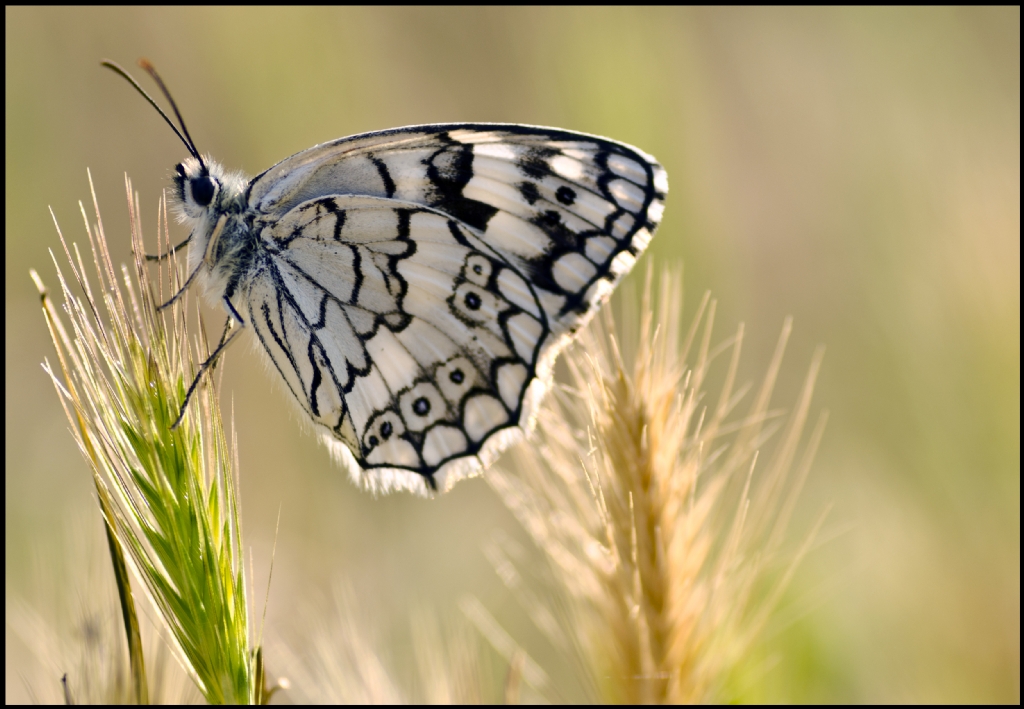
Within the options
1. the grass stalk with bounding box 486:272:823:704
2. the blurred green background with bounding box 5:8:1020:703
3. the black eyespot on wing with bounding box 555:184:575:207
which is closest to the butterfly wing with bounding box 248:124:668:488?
the black eyespot on wing with bounding box 555:184:575:207

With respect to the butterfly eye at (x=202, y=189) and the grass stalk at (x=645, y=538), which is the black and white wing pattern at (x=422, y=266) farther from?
the grass stalk at (x=645, y=538)

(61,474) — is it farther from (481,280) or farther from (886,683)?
(886,683)

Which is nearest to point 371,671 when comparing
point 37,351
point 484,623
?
point 484,623

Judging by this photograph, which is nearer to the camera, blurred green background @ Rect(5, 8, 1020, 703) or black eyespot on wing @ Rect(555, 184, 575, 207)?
black eyespot on wing @ Rect(555, 184, 575, 207)

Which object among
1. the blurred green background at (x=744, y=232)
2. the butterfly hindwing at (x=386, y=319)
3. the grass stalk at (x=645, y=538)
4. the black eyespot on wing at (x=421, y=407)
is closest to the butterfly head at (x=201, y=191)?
the butterfly hindwing at (x=386, y=319)

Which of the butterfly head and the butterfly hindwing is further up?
the butterfly head

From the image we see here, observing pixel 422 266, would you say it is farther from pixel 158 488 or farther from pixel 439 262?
pixel 158 488

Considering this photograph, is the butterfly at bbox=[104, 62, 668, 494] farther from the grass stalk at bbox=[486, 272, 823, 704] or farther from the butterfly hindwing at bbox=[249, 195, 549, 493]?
the grass stalk at bbox=[486, 272, 823, 704]

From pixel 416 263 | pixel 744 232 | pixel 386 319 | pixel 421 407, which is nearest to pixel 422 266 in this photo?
pixel 416 263
